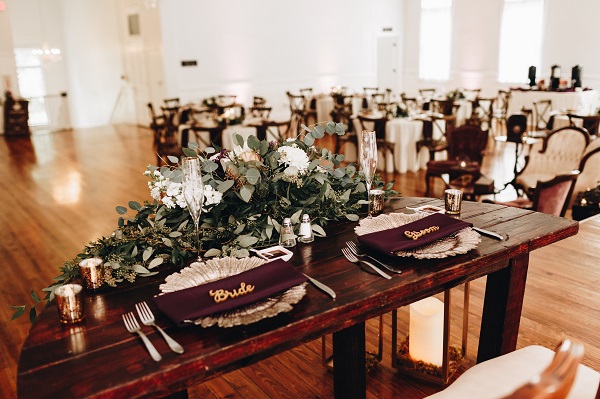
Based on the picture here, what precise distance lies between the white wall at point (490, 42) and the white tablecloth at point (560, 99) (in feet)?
5.11

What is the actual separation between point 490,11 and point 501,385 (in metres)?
12.6

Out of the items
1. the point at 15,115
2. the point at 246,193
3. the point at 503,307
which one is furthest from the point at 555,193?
the point at 15,115

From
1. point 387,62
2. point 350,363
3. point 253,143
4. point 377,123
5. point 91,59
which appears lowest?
point 350,363

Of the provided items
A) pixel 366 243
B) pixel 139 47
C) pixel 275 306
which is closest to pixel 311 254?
pixel 366 243

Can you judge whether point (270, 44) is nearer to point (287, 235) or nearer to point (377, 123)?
point (377, 123)

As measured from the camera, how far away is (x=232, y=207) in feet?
6.07

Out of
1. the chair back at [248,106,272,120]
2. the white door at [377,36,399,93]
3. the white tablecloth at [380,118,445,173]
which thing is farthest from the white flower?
the white door at [377,36,399,93]

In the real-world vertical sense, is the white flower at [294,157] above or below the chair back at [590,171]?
above

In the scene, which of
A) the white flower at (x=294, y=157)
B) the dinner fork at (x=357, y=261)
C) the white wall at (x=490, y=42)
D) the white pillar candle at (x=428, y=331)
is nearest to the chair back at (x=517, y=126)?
the white pillar candle at (x=428, y=331)

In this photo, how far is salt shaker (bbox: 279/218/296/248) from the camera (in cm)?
171

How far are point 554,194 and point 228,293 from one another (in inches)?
130

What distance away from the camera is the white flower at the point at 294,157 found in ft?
5.95

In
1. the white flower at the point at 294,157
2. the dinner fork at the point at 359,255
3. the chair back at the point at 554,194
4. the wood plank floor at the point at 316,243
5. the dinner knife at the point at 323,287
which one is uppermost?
the white flower at the point at 294,157

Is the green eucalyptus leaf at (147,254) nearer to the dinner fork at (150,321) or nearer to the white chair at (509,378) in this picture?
the dinner fork at (150,321)
